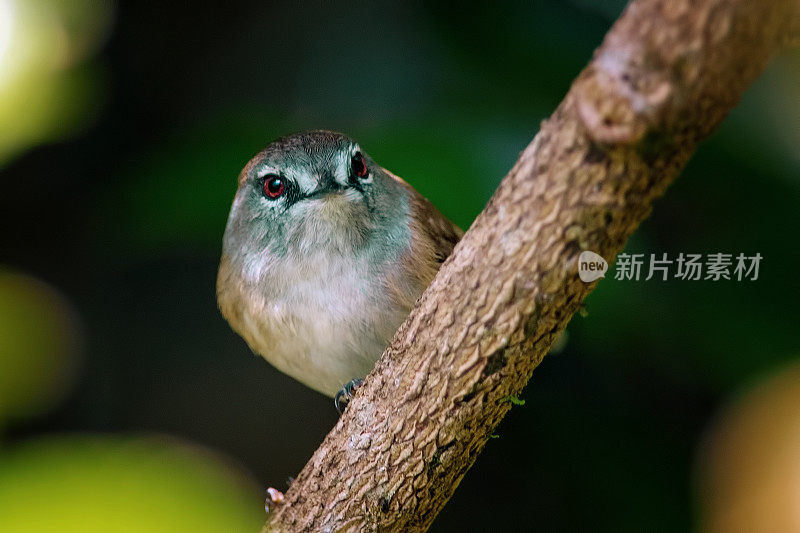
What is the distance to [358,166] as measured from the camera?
2637mm

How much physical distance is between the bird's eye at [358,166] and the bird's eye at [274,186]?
25 centimetres

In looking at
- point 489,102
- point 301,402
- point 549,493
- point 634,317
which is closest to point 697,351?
point 634,317

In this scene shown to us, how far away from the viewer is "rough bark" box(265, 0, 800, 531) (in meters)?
1.28

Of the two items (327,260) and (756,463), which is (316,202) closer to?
(327,260)

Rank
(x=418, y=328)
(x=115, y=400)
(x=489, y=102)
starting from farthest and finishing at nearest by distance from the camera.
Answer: (x=115, y=400)
(x=489, y=102)
(x=418, y=328)

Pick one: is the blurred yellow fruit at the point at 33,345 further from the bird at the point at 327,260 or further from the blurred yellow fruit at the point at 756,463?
the blurred yellow fruit at the point at 756,463

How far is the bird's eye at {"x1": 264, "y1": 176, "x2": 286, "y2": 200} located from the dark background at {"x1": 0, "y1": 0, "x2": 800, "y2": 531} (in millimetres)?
513

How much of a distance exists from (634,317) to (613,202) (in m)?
1.68

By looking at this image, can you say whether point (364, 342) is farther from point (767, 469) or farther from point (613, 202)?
point (767, 469)

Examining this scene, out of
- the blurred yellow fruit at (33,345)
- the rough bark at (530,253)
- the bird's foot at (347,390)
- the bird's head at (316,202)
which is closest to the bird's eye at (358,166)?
the bird's head at (316,202)

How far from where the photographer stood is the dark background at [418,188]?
2.95 m

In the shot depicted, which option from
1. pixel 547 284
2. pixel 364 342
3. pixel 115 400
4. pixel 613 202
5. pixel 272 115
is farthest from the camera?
pixel 115 400

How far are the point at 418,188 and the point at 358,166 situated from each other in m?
0.34

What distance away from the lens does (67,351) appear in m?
A: 3.48
